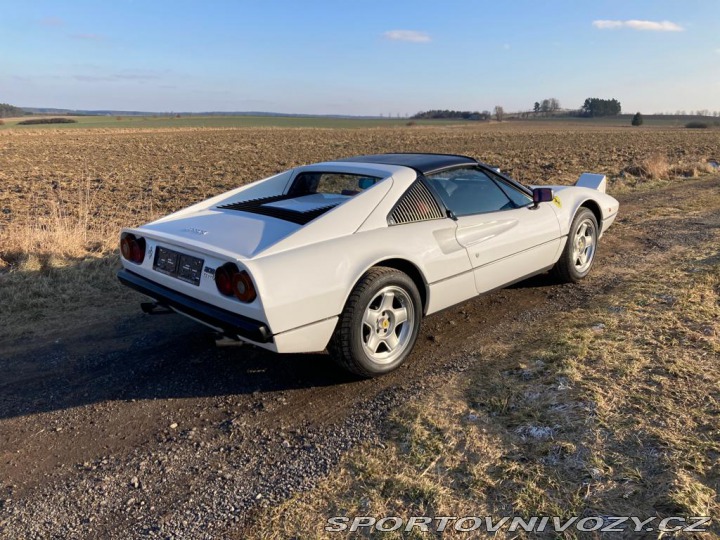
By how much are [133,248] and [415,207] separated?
203 centimetres

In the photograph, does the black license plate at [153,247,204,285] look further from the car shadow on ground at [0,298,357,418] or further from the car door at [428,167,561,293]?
the car door at [428,167,561,293]

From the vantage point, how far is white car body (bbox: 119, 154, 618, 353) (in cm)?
285

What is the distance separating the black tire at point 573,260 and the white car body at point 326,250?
0.77 feet

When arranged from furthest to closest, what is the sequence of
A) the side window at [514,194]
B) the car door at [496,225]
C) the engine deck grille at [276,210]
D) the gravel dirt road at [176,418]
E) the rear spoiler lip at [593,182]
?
the rear spoiler lip at [593,182], the side window at [514,194], the car door at [496,225], the engine deck grille at [276,210], the gravel dirt road at [176,418]

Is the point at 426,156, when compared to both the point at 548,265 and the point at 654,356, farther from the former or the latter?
the point at 654,356

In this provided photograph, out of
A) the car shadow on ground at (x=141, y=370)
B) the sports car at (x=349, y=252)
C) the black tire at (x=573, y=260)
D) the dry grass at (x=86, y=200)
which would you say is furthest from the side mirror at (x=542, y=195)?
the dry grass at (x=86, y=200)

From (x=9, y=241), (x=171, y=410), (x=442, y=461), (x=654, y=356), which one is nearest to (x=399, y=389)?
(x=442, y=461)

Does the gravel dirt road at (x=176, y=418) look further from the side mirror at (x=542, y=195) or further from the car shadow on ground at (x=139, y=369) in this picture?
the side mirror at (x=542, y=195)

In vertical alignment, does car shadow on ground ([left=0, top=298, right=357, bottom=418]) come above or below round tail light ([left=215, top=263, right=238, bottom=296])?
below

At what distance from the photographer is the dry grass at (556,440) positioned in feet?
7.20

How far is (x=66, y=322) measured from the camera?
14.7ft

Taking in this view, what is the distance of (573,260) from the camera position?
4.93 m

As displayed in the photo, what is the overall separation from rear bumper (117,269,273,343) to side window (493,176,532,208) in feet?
8.47

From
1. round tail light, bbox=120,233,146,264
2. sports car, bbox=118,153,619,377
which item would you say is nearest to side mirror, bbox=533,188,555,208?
sports car, bbox=118,153,619,377
